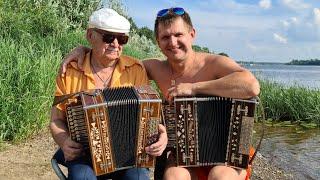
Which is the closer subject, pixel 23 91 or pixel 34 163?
pixel 34 163

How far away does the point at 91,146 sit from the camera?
119 inches

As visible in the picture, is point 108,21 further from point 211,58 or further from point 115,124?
point 211,58

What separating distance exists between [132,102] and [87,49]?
0.73 metres

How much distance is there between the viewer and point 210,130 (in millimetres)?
3377

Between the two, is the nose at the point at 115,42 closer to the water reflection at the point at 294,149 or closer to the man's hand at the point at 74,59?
the man's hand at the point at 74,59

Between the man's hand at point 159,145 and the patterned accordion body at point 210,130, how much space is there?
0.42 ft

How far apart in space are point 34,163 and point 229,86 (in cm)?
372

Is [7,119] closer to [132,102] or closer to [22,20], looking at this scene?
[132,102]

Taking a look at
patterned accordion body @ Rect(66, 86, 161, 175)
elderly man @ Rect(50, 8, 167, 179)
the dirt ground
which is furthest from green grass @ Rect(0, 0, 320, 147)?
patterned accordion body @ Rect(66, 86, 161, 175)

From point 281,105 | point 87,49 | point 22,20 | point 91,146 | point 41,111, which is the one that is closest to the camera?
point 91,146

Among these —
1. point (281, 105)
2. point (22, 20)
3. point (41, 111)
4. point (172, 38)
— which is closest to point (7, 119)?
point (41, 111)

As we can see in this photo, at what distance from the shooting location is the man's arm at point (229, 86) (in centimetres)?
331

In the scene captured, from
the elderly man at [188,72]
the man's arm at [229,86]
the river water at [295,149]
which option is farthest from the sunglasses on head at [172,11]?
the river water at [295,149]

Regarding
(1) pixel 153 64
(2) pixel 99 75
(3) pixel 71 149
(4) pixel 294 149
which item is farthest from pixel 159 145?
(4) pixel 294 149
